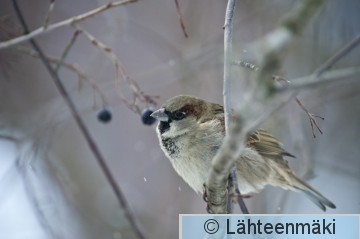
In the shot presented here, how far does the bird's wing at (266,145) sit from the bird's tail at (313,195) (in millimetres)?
94

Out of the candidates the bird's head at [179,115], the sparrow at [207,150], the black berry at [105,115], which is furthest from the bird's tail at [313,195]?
the black berry at [105,115]

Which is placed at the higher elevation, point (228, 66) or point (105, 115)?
point (105, 115)

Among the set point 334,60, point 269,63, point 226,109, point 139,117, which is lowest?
point 269,63

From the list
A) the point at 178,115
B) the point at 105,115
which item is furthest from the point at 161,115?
the point at 105,115

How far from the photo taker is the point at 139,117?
7.35ft

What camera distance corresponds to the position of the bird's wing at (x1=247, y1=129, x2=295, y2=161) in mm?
1774

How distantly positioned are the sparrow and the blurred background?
0.18ft

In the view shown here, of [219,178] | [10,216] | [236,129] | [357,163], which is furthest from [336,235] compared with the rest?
[10,216]

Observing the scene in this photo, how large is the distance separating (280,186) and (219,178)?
2.54 ft

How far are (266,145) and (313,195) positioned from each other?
21 centimetres

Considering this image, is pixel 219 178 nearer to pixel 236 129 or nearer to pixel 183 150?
pixel 236 129

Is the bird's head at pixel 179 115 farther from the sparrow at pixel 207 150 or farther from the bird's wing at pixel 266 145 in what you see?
the bird's wing at pixel 266 145

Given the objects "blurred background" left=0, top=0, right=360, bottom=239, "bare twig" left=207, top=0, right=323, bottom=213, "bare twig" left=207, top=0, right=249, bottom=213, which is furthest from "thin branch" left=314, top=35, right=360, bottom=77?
"blurred background" left=0, top=0, right=360, bottom=239

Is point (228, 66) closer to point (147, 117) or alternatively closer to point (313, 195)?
point (147, 117)
